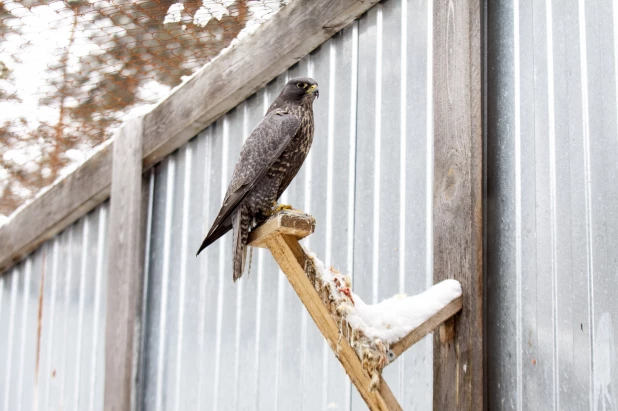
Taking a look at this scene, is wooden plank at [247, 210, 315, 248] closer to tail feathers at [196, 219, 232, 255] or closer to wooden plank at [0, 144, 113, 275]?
tail feathers at [196, 219, 232, 255]

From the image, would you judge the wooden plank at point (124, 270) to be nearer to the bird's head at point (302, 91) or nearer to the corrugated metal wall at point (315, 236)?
the corrugated metal wall at point (315, 236)

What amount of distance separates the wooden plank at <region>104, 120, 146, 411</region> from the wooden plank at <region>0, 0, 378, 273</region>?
0.12m

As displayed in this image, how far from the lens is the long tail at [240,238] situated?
250cm

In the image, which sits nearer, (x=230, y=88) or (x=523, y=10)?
(x=523, y=10)

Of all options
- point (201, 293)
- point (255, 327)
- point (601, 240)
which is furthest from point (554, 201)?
point (201, 293)

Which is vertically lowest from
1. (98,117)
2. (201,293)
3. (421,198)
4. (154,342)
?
(154,342)

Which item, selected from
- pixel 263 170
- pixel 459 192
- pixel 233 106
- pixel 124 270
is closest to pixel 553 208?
pixel 459 192

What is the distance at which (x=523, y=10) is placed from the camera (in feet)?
8.30

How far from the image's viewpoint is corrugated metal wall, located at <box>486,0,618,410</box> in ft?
7.06

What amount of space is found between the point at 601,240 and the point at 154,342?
2.46m

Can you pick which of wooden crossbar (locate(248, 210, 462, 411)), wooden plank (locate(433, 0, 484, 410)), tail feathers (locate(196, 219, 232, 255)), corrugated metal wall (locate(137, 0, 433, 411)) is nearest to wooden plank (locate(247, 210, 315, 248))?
wooden crossbar (locate(248, 210, 462, 411))

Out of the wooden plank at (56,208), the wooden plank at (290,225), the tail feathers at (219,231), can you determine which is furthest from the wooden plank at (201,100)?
the wooden plank at (290,225)

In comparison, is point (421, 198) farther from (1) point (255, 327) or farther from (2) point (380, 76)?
(1) point (255, 327)

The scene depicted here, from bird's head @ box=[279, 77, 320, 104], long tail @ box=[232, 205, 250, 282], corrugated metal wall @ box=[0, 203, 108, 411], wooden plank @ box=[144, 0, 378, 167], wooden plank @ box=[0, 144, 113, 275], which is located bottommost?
corrugated metal wall @ box=[0, 203, 108, 411]
